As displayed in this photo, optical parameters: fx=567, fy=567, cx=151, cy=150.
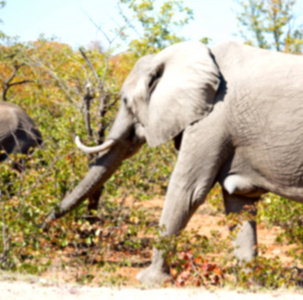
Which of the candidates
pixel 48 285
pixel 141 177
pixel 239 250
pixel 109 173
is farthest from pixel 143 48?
pixel 48 285

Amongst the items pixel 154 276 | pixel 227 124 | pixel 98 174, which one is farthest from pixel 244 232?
pixel 98 174

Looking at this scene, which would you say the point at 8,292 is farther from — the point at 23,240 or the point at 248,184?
the point at 248,184

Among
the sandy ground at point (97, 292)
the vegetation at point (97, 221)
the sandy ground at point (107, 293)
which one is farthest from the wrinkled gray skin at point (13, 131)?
the sandy ground at point (107, 293)

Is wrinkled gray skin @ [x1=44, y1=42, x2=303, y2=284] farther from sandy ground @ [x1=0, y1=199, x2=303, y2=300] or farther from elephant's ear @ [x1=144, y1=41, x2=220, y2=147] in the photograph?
sandy ground @ [x1=0, y1=199, x2=303, y2=300]

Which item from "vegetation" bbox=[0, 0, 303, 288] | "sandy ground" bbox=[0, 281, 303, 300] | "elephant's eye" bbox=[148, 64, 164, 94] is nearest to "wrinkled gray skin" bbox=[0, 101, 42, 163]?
"vegetation" bbox=[0, 0, 303, 288]

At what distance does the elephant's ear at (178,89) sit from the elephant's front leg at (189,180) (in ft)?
0.59

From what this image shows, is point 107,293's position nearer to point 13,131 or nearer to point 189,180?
point 189,180

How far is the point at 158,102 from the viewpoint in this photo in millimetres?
5172

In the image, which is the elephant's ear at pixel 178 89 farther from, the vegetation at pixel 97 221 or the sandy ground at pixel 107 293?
the sandy ground at pixel 107 293

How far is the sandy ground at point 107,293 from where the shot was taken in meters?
3.79

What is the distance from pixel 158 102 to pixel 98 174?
3.58 ft

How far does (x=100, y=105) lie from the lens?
21.3 feet

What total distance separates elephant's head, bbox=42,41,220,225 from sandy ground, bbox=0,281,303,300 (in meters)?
1.57

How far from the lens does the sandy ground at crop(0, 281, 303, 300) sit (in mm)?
3789
